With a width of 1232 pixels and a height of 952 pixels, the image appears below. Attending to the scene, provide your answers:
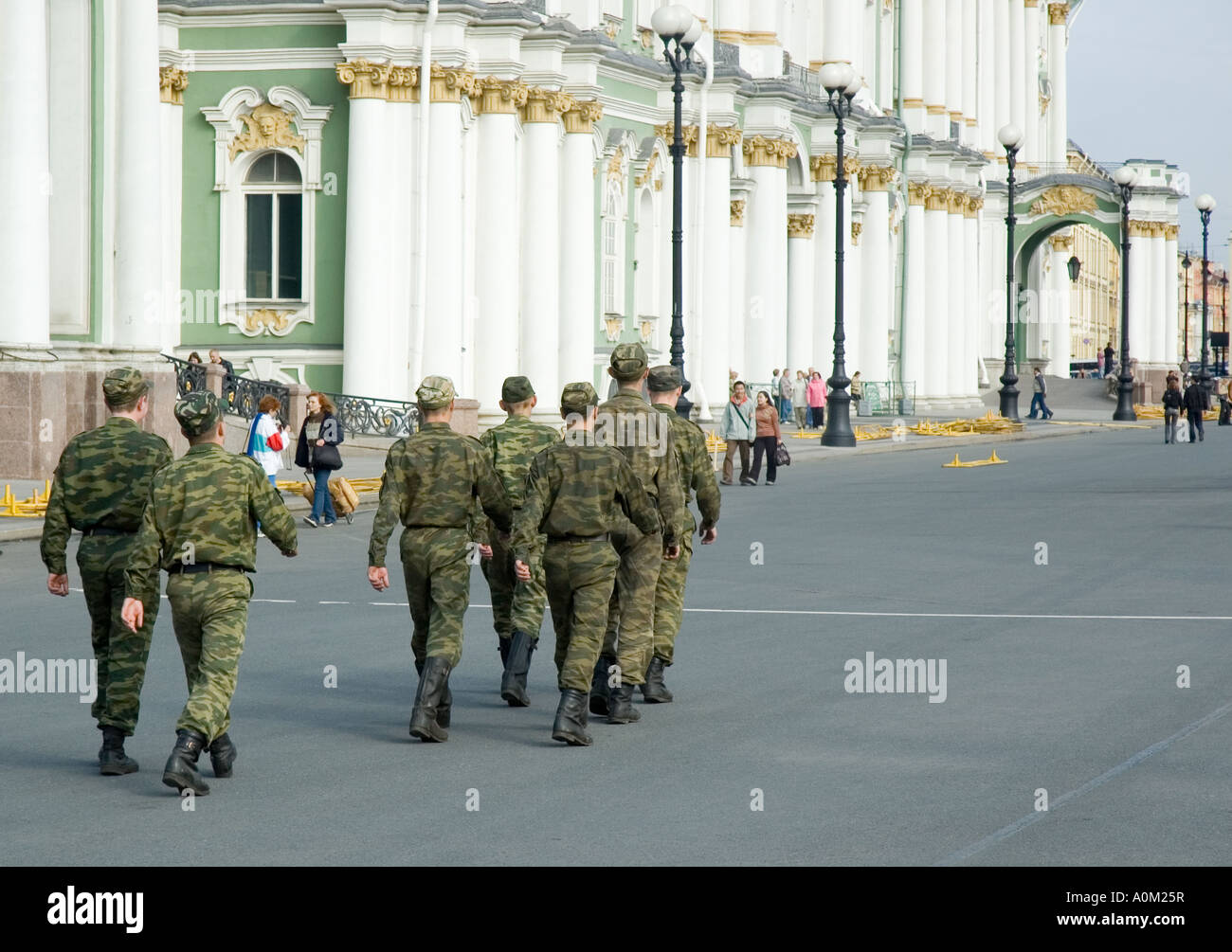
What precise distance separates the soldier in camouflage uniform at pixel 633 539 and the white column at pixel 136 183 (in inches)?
780

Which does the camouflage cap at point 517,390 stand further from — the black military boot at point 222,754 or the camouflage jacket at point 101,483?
the black military boot at point 222,754

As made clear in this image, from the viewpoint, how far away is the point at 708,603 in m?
16.6

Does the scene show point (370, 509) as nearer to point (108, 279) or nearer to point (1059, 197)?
point (108, 279)

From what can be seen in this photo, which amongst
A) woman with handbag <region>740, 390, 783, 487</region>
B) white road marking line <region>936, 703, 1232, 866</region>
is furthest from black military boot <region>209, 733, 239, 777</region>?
woman with handbag <region>740, 390, 783, 487</region>

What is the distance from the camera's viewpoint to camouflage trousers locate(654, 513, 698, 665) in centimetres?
1180

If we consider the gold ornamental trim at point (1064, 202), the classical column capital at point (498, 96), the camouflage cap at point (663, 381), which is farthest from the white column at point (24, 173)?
the gold ornamental trim at point (1064, 202)

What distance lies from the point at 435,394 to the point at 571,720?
1.83m

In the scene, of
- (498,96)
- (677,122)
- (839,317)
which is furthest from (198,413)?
(839,317)

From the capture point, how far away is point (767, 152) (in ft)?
172

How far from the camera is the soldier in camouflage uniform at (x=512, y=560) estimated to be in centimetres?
1175

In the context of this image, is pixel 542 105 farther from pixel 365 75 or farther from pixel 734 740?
pixel 734 740

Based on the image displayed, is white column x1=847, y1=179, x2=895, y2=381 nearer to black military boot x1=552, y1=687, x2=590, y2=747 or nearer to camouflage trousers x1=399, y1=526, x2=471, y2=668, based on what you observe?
camouflage trousers x1=399, y1=526, x2=471, y2=668
